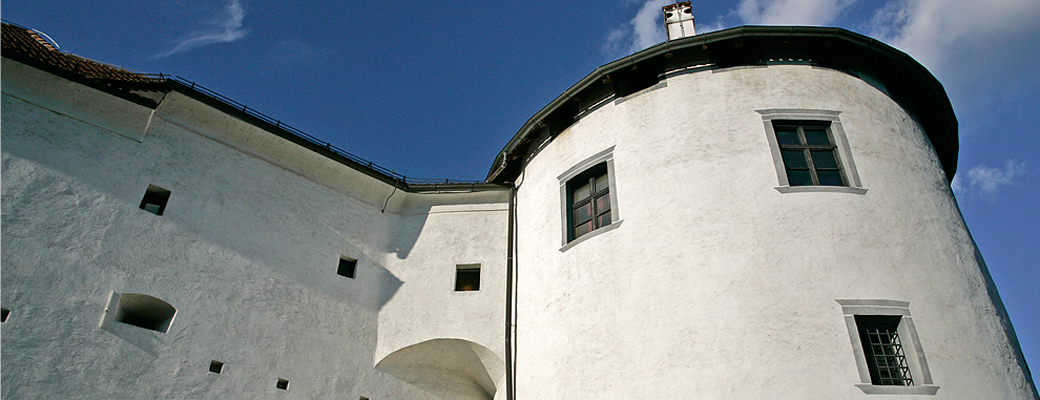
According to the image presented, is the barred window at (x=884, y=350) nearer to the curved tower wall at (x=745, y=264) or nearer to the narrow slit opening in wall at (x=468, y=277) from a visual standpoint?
the curved tower wall at (x=745, y=264)

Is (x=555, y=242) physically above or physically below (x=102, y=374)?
above

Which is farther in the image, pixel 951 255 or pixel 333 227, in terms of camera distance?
pixel 333 227

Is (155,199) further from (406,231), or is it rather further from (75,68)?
(406,231)

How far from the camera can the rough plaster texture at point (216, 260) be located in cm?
1007

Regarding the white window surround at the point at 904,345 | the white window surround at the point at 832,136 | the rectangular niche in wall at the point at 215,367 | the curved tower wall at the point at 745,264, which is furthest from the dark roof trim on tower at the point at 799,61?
the rectangular niche in wall at the point at 215,367

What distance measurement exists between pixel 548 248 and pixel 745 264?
3.82m

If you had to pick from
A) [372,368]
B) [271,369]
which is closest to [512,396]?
[372,368]

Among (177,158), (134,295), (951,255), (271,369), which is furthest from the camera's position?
(177,158)

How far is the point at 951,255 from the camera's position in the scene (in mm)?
9664

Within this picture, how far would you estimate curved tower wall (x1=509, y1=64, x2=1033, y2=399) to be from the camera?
8.66 m

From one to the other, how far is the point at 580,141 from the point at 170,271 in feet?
24.2

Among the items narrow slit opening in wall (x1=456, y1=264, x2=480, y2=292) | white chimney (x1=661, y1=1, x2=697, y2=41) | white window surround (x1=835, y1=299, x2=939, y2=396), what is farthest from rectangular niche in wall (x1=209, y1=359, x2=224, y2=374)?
white chimney (x1=661, y1=1, x2=697, y2=41)

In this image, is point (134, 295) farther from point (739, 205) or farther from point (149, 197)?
point (739, 205)

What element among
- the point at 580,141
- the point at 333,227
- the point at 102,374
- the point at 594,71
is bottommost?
the point at 102,374
